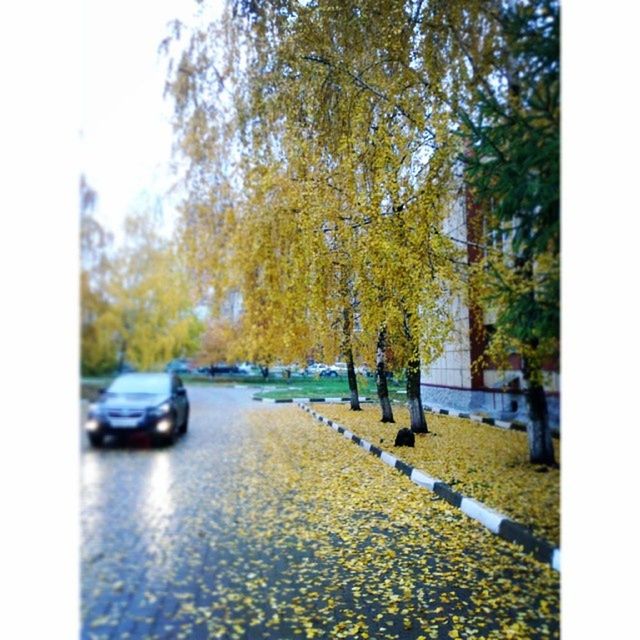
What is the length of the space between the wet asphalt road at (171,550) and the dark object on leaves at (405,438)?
17.4 inches

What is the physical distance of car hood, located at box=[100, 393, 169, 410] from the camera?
1591 mm

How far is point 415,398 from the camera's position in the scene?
66.1 inches

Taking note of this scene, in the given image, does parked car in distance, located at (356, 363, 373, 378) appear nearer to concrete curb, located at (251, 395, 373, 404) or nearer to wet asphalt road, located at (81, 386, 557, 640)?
concrete curb, located at (251, 395, 373, 404)

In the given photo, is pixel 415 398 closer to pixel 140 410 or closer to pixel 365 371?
pixel 365 371

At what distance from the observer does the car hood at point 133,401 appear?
159 centimetres

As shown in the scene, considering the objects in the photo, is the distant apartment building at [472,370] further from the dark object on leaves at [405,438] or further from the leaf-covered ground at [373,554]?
the leaf-covered ground at [373,554]

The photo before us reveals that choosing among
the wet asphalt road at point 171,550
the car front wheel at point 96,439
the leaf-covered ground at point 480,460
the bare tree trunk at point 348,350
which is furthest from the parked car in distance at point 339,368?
the car front wheel at point 96,439

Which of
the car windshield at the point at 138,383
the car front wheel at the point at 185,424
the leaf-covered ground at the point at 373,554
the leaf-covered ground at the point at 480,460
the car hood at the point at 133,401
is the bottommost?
the leaf-covered ground at the point at 373,554

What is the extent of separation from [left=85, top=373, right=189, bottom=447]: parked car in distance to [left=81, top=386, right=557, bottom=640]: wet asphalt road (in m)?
0.03

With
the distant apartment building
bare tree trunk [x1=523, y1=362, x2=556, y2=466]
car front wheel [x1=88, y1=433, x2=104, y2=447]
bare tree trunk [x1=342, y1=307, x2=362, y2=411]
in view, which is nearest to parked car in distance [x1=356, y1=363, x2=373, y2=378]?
bare tree trunk [x1=342, y1=307, x2=362, y2=411]

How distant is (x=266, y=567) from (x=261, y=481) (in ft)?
0.77

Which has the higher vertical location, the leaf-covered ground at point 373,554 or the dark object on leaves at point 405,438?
the dark object on leaves at point 405,438

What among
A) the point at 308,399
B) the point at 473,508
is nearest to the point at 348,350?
the point at 308,399
